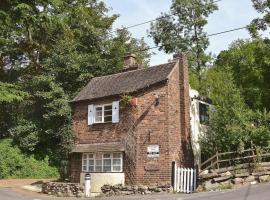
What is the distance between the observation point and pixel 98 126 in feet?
90.4

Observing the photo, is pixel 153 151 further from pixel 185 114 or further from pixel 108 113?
pixel 108 113

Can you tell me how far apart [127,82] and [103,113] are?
2.52 meters

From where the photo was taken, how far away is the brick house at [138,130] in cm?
→ 2480

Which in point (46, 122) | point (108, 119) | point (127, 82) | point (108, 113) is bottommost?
point (108, 119)

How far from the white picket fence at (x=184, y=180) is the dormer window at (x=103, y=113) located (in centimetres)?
540

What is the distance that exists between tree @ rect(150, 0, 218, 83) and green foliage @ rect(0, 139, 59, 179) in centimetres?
1822

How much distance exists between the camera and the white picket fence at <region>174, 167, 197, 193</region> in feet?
74.9

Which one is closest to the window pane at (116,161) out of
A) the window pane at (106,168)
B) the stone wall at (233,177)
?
the window pane at (106,168)

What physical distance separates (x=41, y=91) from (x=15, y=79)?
341 inches

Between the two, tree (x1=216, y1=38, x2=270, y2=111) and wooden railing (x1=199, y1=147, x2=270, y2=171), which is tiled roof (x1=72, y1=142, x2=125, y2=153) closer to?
wooden railing (x1=199, y1=147, x2=270, y2=171)

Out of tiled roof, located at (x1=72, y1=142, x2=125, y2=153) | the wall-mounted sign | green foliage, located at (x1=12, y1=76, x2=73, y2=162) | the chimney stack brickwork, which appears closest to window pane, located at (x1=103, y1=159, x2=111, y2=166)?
tiled roof, located at (x1=72, y1=142, x2=125, y2=153)

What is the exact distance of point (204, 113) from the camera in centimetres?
2956

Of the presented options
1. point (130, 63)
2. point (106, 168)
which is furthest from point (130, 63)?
point (106, 168)

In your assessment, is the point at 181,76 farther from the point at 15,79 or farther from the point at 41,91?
the point at 15,79
